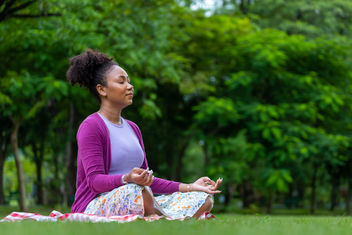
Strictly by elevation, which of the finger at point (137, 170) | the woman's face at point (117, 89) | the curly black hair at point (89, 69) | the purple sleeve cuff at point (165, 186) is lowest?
the purple sleeve cuff at point (165, 186)

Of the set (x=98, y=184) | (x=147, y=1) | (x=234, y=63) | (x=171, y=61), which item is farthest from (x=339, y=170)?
(x=98, y=184)

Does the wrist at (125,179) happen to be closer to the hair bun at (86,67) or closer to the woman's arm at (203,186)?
the woman's arm at (203,186)

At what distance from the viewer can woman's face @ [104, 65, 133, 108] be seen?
473cm

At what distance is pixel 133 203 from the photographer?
13.4 ft

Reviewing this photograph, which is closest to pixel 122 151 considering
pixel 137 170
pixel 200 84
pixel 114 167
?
pixel 114 167

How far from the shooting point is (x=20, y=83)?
37.1ft

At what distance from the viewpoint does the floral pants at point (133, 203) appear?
410 cm

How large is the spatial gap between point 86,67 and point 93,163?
39.5 inches

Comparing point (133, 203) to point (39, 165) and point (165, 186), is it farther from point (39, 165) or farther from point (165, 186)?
point (39, 165)

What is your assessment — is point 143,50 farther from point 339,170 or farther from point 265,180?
point 339,170

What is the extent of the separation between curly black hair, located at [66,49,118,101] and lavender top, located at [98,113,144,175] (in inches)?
14.2

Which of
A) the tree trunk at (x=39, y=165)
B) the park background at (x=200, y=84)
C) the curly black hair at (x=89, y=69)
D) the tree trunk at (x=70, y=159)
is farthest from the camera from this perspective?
the tree trunk at (x=39, y=165)

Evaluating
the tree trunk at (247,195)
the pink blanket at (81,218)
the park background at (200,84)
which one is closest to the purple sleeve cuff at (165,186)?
the pink blanket at (81,218)

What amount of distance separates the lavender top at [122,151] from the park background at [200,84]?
247 inches
